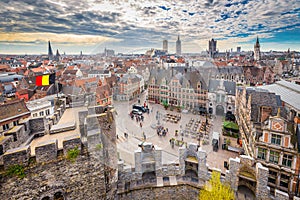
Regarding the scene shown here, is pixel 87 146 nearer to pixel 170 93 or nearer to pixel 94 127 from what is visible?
pixel 94 127

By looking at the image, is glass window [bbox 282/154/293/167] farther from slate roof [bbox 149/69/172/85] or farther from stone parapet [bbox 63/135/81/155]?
slate roof [bbox 149/69/172/85]

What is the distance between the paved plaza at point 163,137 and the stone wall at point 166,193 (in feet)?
14.4

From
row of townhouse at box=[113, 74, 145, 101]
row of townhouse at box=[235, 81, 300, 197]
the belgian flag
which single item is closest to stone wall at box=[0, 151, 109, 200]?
row of townhouse at box=[235, 81, 300, 197]

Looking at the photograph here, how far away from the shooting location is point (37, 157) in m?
5.30

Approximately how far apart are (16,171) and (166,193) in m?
6.38

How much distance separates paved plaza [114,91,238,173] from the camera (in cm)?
1666

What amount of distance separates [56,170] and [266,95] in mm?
17894

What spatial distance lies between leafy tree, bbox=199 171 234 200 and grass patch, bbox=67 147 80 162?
600 centimetres

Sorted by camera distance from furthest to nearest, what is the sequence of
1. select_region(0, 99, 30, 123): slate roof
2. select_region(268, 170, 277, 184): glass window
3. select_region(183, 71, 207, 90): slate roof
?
select_region(183, 71, 207, 90): slate roof
select_region(0, 99, 30, 123): slate roof
select_region(268, 170, 277, 184): glass window

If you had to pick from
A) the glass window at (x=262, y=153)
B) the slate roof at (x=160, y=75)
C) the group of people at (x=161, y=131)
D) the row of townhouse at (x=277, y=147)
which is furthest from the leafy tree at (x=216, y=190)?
the slate roof at (x=160, y=75)

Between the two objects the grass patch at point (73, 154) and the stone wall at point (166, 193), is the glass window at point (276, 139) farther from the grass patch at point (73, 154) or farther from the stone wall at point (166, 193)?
the grass patch at point (73, 154)

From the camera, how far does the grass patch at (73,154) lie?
5.70 metres

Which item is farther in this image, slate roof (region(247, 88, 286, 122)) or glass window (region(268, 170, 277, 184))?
slate roof (region(247, 88, 286, 122))

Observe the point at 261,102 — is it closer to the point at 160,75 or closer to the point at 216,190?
the point at 216,190
